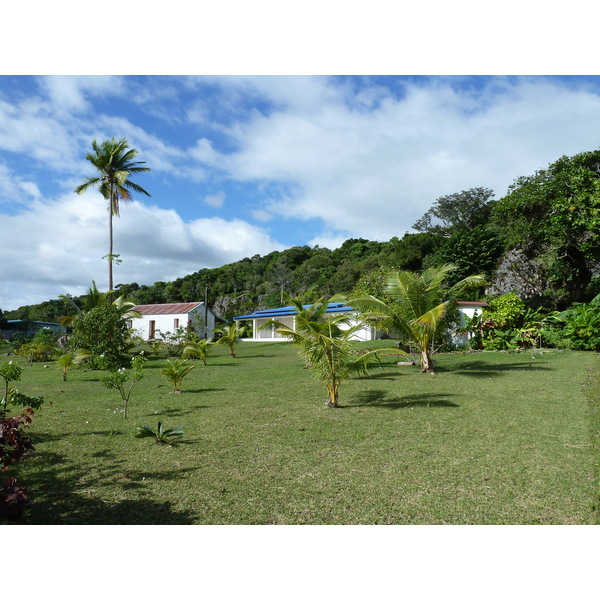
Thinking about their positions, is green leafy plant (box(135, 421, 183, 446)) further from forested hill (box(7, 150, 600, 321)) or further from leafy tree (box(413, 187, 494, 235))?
leafy tree (box(413, 187, 494, 235))

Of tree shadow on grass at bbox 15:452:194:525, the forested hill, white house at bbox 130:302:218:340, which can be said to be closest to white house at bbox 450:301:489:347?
the forested hill

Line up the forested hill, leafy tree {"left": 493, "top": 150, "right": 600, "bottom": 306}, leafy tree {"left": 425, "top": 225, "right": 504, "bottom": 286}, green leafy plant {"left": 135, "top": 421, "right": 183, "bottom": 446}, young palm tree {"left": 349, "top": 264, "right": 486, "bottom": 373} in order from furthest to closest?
leafy tree {"left": 425, "top": 225, "right": 504, "bottom": 286}
the forested hill
leafy tree {"left": 493, "top": 150, "right": 600, "bottom": 306}
young palm tree {"left": 349, "top": 264, "right": 486, "bottom": 373}
green leafy plant {"left": 135, "top": 421, "right": 183, "bottom": 446}

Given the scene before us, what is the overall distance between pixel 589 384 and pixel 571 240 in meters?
12.0

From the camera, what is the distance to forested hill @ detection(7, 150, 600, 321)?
1767 cm

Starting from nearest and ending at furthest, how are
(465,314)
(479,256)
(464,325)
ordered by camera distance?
(465,314), (464,325), (479,256)

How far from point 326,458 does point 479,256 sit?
3013 cm

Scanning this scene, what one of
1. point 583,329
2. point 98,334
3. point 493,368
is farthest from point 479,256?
point 98,334

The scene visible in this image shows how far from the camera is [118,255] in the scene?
1947 centimetres

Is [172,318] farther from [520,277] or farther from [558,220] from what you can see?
[558,220]

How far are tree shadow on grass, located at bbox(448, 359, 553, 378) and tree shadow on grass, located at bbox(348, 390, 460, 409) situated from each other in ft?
11.2

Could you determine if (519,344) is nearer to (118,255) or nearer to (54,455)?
(54,455)

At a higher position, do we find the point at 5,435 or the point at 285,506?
the point at 5,435

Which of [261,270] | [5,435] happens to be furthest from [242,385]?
[261,270]

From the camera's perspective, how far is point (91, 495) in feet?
11.5
